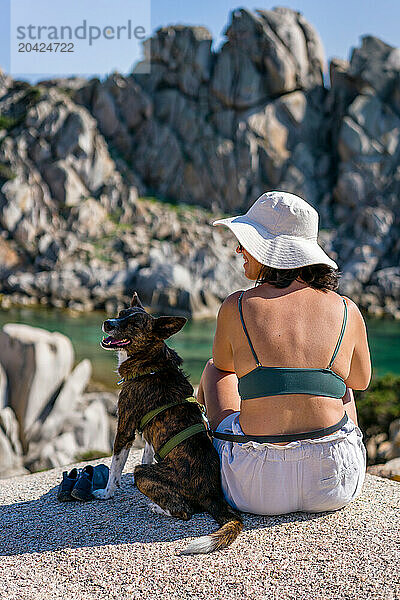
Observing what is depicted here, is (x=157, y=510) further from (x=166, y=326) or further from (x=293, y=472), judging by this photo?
(x=166, y=326)

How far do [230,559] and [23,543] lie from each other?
1.43 metres

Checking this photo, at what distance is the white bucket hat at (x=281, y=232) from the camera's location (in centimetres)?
363

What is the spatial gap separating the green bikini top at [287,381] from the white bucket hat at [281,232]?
0.37m

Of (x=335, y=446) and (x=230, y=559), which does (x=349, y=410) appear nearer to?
(x=335, y=446)

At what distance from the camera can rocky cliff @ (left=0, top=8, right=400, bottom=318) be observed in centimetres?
5553

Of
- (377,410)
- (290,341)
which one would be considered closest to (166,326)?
(290,341)

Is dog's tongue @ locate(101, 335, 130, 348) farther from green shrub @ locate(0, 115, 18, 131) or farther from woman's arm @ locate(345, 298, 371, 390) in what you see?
green shrub @ locate(0, 115, 18, 131)

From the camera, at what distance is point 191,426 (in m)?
3.90

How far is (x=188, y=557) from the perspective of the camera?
3.38m

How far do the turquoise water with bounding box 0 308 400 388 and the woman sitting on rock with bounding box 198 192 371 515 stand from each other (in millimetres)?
18385

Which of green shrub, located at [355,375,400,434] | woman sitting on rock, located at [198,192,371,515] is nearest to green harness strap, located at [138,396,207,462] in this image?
woman sitting on rock, located at [198,192,371,515]

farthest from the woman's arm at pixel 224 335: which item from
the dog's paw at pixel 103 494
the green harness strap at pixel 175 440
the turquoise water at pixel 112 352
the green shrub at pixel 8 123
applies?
the green shrub at pixel 8 123

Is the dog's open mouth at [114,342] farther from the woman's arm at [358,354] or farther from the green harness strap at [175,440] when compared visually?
the woman's arm at [358,354]

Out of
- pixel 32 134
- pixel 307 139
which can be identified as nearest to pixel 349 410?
pixel 32 134
